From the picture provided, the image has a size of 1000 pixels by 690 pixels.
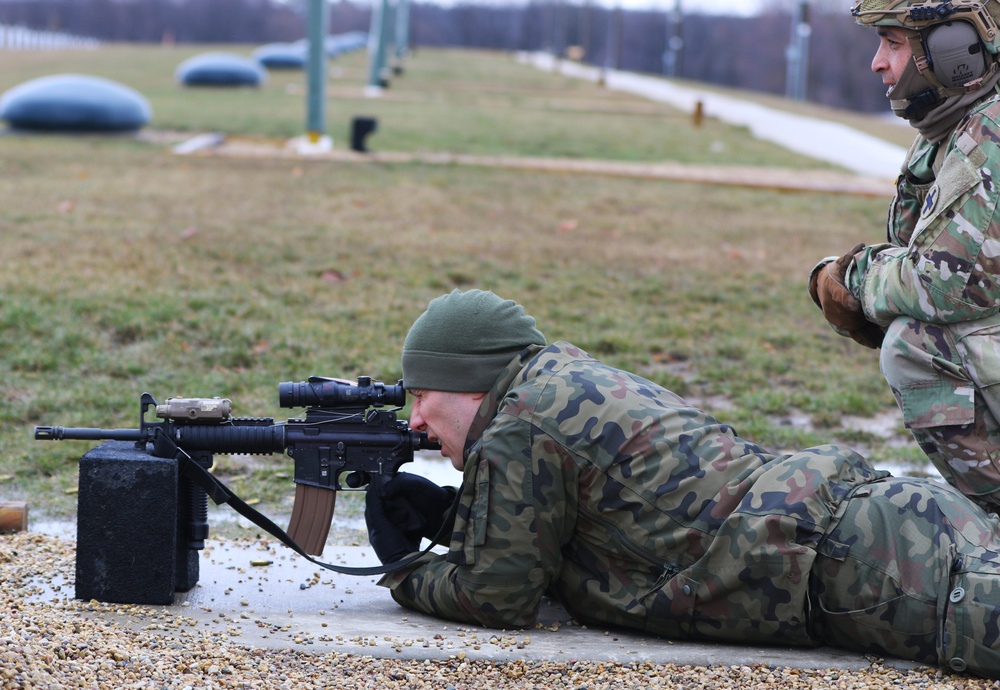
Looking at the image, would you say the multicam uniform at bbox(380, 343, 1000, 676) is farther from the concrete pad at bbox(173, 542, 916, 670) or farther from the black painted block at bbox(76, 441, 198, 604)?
the black painted block at bbox(76, 441, 198, 604)

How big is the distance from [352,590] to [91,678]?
1.15 metres

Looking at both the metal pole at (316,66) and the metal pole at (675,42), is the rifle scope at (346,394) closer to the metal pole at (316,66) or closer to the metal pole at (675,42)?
the metal pole at (316,66)

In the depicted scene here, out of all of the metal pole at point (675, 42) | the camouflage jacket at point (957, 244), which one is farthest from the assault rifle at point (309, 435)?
the metal pole at point (675, 42)

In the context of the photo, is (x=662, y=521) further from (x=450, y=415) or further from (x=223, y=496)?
(x=223, y=496)

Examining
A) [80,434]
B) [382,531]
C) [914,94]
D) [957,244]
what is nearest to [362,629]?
[382,531]

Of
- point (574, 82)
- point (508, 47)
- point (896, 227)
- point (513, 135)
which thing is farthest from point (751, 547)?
point (508, 47)

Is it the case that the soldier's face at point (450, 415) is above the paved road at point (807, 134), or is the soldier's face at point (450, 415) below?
below

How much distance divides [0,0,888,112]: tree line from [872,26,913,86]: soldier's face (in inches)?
2946

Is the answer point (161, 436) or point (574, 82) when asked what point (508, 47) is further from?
point (161, 436)

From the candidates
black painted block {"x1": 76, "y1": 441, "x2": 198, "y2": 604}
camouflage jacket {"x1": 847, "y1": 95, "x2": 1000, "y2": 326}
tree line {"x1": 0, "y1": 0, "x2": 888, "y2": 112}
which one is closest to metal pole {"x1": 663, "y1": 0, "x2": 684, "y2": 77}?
tree line {"x1": 0, "y1": 0, "x2": 888, "y2": 112}

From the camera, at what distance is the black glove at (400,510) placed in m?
3.89

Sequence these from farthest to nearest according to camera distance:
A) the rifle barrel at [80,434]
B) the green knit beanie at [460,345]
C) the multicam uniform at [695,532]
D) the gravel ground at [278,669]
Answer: the rifle barrel at [80,434] < the green knit beanie at [460,345] < the multicam uniform at [695,532] < the gravel ground at [278,669]

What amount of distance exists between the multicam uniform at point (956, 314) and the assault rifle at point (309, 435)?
5.05 ft

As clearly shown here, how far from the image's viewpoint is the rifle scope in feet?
12.7
